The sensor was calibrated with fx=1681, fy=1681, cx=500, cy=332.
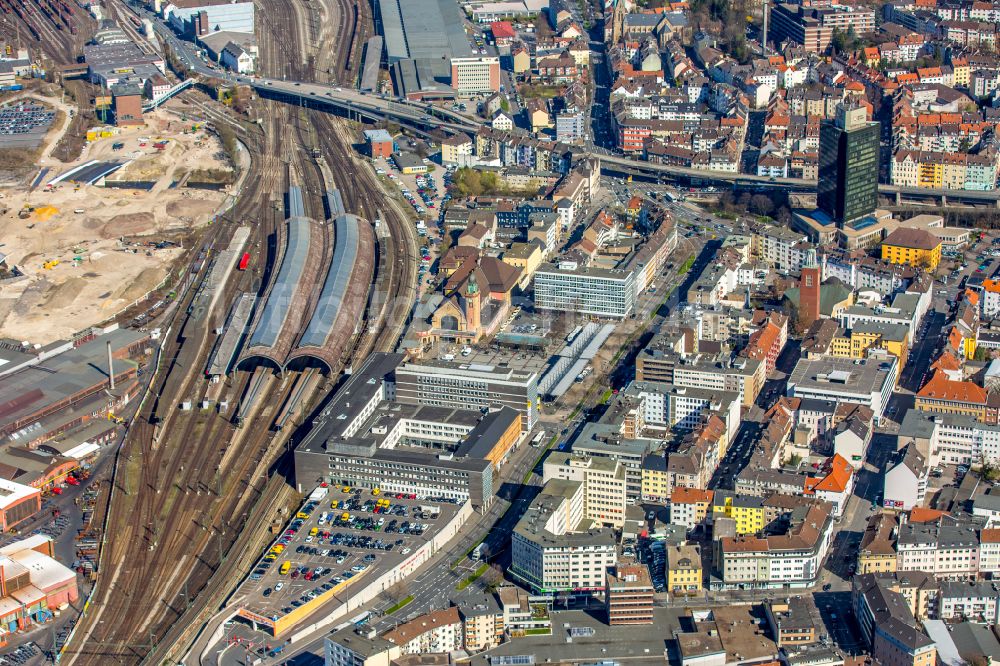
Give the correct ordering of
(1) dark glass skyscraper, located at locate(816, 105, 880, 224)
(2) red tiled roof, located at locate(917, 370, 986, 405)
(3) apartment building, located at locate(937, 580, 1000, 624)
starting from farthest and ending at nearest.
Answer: (1) dark glass skyscraper, located at locate(816, 105, 880, 224), (2) red tiled roof, located at locate(917, 370, 986, 405), (3) apartment building, located at locate(937, 580, 1000, 624)

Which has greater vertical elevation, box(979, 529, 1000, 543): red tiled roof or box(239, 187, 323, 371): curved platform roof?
box(239, 187, 323, 371): curved platform roof

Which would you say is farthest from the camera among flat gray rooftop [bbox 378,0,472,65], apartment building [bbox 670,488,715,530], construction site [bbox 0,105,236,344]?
flat gray rooftop [bbox 378,0,472,65]

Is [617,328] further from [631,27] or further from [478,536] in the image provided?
[631,27]

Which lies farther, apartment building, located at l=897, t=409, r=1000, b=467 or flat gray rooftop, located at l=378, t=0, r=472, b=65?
flat gray rooftop, located at l=378, t=0, r=472, b=65

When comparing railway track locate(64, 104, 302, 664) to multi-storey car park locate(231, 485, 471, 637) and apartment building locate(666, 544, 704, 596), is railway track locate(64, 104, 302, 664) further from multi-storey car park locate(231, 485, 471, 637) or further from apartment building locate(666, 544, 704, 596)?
apartment building locate(666, 544, 704, 596)

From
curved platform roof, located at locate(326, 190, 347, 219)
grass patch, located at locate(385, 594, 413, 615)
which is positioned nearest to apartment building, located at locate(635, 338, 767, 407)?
grass patch, located at locate(385, 594, 413, 615)

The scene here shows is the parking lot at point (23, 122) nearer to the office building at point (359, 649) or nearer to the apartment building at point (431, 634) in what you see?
the apartment building at point (431, 634)
